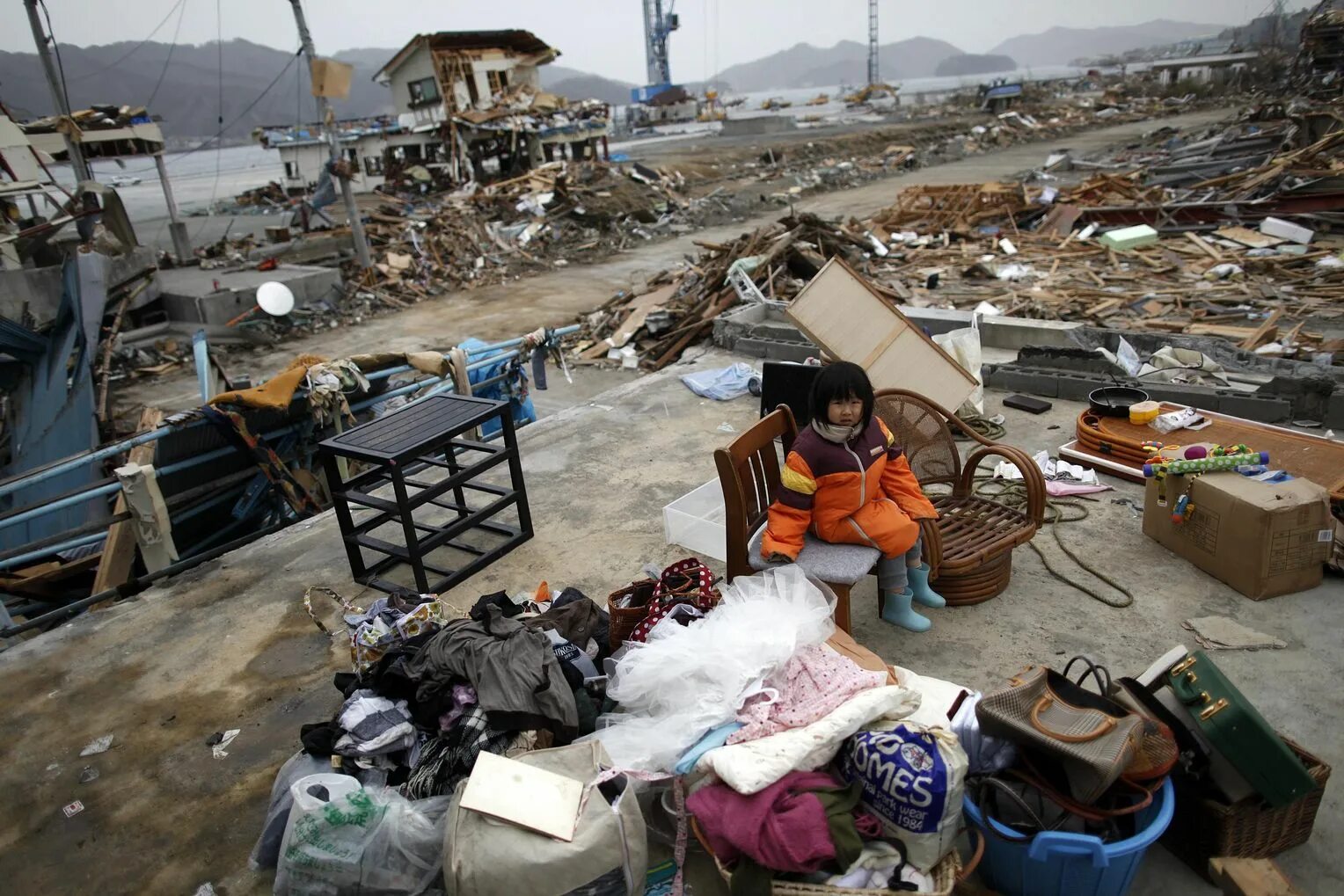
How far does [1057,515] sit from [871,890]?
3.23 m

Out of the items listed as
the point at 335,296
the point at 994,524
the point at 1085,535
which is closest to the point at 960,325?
the point at 1085,535

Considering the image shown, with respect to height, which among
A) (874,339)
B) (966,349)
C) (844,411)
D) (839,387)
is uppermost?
(839,387)

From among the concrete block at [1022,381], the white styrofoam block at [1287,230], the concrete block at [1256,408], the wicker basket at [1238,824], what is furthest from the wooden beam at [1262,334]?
the wicker basket at [1238,824]

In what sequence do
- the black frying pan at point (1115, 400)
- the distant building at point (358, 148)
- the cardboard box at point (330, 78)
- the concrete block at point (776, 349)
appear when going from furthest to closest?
the distant building at point (358, 148) < the cardboard box at point (330, 78) < the concrete block at point (776, 349) < the black frying pan at point (1115, 400)

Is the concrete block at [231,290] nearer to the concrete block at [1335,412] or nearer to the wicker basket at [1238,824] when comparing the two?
the concrete block at [1335,412]

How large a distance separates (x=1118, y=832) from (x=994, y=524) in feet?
6.20

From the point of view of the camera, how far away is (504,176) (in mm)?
31547

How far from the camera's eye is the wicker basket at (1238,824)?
2340mm

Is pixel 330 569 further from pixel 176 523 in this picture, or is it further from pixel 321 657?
pixel 176 523

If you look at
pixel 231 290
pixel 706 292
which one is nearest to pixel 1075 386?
pixel 706 292

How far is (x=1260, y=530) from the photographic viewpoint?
3.62 m

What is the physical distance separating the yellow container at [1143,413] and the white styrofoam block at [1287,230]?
9.19 metres

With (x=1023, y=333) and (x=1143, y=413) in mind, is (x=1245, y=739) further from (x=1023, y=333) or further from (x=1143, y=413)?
(x=1023, y=333)

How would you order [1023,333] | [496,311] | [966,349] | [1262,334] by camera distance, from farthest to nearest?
[496,311]
[1023,333]
[1262,334]
[966,349]
